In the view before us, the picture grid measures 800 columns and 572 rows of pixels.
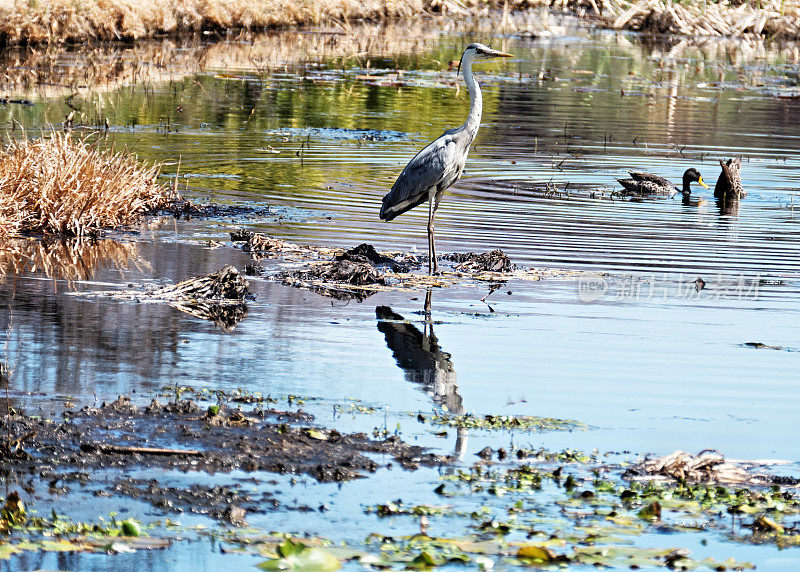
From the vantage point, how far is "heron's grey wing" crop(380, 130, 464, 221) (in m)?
14.4

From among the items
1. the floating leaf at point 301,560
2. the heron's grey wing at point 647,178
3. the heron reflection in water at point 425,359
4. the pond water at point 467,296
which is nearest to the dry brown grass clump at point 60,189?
the pond water at point 467,296

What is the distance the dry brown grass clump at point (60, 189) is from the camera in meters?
14.6

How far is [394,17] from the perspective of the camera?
61844 mm

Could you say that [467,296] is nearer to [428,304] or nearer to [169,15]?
[428,304]

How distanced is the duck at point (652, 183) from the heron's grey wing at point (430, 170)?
21.3 ft

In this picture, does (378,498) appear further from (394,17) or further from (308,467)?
(394,17)

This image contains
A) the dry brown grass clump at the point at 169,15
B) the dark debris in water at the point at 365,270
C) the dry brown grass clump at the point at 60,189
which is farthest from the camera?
the dry brown grass clump at the point at 169,15

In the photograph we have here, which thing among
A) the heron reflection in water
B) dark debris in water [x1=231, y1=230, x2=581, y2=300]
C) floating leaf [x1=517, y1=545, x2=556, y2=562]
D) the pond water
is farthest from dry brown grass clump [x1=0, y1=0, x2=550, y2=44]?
floating leaf [x1=517, y1=545, x2=556, y2=562]

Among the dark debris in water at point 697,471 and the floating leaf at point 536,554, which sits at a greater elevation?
the dark debris in water at point 697,471

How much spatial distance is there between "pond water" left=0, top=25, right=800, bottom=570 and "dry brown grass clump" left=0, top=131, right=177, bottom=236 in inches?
19.3

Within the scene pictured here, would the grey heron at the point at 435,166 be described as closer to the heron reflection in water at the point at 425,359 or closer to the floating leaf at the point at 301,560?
the heron reflection in water at the point at 425,359

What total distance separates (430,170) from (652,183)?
23.4 feet

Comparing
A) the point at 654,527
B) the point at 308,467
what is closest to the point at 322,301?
the point at 308,467

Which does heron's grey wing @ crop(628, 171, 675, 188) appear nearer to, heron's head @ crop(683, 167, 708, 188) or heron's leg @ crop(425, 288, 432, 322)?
heron's head @ crop(683, 167, 708, 188)
